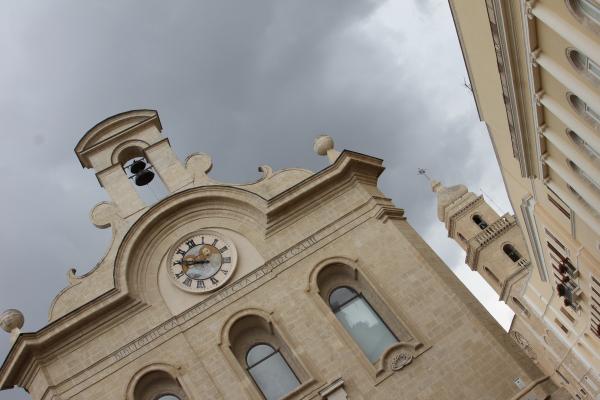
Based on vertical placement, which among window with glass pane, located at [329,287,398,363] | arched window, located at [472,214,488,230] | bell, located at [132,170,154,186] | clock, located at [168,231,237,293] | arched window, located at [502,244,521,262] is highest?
arched window, located at [472,214,488,230]

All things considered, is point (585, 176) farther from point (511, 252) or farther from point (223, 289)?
point (511, 252)

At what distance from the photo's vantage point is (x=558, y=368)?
55875 mm

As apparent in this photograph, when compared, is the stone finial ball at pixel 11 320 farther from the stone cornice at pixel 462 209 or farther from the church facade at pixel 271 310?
the stone cornice at pixel 462 209

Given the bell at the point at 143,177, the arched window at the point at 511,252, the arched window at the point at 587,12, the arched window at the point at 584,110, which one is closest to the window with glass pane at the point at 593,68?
the arched window at the point at 587,12

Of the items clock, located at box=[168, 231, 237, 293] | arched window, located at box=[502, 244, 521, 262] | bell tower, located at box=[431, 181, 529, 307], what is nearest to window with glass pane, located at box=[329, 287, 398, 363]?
clock, located at box=[168, 231, 237, 293]

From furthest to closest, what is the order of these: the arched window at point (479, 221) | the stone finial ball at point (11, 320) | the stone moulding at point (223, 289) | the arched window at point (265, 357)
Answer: the arched window at point (479, 221) < the stone finial ball at point (11, 320) < the stone moulding at point (223, 289) < the arched window at point (265, 357)

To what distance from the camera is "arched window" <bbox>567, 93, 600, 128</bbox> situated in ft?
51.0

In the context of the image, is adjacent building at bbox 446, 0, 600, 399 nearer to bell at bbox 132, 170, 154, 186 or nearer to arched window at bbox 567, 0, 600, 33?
arched window at bbox 567, 0, 600, 33

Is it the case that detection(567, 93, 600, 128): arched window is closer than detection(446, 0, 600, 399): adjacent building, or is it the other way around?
detection(446, 0, 600, 399): adjacent building

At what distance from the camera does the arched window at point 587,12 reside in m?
12.1

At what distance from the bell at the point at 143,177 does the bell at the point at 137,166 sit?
1.02 ft

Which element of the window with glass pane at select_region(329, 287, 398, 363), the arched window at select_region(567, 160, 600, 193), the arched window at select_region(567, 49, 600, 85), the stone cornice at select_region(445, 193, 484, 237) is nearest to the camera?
the arched window at select_region(567, 49, 600, 85)

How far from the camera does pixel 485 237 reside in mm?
56594

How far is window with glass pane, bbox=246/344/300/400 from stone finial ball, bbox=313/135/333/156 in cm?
611
